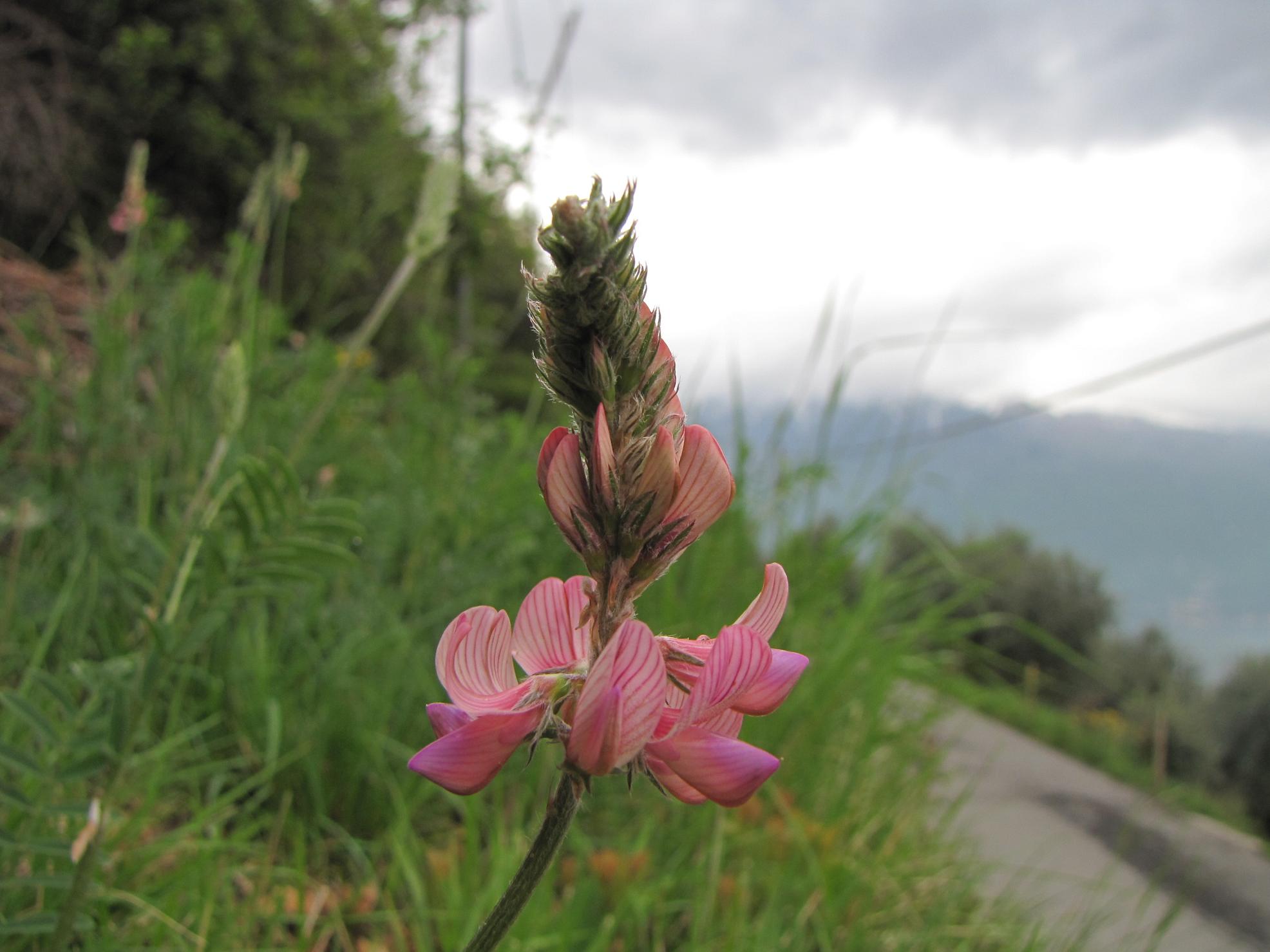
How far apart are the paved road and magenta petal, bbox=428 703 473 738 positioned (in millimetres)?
2024

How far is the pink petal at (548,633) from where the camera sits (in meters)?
0.67

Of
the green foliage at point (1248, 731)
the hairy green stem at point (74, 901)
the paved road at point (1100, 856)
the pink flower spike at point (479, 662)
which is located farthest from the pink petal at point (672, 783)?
the green foliage at point (1248, 731)

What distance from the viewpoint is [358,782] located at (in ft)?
6.36

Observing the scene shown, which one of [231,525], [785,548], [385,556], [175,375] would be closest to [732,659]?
[231,525]

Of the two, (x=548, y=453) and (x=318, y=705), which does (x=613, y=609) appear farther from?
(x=318, y=705)

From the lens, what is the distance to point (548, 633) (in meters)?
0.69

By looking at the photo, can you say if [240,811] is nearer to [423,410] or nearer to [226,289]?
[226,289]

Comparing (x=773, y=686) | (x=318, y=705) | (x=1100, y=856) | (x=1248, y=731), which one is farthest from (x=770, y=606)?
(x=1248, y=731)

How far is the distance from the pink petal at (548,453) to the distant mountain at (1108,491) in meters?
2.39

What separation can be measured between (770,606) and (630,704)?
16 cm

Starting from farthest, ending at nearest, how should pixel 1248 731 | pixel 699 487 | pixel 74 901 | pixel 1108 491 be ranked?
pixel 1108 491 → pixel 1248 731 → pixel 74 901 → pixel 699 487

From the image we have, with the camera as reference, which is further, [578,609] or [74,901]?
[74,901]

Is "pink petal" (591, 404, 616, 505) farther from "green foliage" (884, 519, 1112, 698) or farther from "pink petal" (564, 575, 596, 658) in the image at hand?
"green foliage" (884, 519, 1112, 698)

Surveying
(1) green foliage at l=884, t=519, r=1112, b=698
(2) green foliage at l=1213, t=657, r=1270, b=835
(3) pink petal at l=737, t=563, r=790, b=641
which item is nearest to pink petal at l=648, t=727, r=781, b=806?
(3) pink petal at l=737, t=563, r=790, b=641
